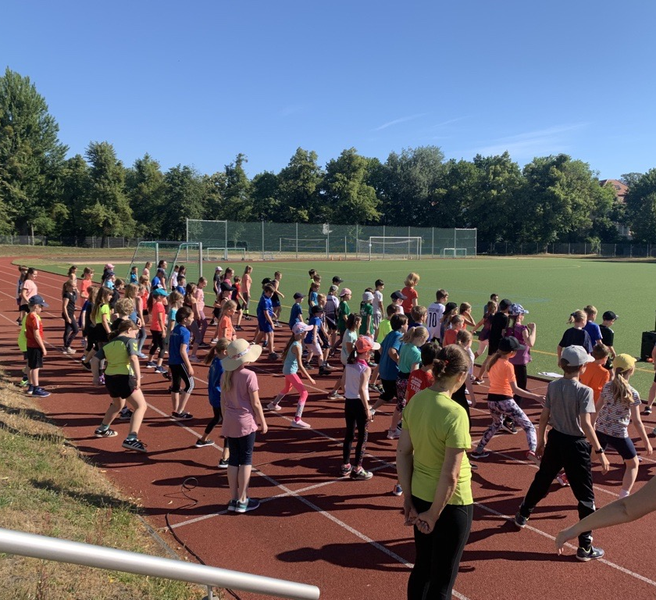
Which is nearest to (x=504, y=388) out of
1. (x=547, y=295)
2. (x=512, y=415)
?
(x=512, y=415)

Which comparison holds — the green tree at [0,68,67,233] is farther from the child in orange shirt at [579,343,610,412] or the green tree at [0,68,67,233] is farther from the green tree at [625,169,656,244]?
the green tree at [625,169,656,244]

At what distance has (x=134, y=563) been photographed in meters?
1.93

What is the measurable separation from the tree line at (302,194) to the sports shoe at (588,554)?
74.3 m

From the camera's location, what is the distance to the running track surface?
15.0ft

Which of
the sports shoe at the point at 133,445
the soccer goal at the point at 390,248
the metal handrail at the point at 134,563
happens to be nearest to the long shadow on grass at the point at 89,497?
the sports shoe at the point at 133,445

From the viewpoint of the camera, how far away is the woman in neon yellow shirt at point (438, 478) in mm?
3451

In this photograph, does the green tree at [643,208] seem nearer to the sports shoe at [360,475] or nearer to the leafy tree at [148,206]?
the leafy tree at [148,206]

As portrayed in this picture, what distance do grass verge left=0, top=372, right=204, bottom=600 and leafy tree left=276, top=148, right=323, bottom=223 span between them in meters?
73.5

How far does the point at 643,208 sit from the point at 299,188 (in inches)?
2010

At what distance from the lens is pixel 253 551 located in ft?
16.2

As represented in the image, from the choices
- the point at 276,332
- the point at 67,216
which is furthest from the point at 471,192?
the point at 276,332

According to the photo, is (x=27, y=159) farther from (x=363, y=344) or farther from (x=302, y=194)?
(x=363, y=344)

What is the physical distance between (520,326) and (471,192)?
78.1 m

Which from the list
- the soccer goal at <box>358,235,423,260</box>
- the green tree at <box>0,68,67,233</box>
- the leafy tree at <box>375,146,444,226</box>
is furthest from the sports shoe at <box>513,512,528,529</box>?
the leafy tree at <box>375,146,444,226</box>
